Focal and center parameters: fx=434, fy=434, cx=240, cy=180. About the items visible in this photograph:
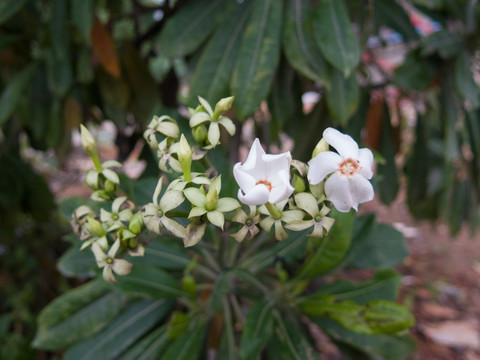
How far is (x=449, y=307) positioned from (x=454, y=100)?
1.28 m

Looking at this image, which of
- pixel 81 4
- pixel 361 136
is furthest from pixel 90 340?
pixel 361 136

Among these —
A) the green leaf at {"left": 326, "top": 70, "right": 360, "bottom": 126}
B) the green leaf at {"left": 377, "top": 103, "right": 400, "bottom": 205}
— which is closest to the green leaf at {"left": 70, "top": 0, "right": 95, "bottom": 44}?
the green leaf at {"left": 326, "top": 70, "right": 360, "bottom": 126}

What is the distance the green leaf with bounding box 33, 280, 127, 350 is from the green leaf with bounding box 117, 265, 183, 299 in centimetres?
11

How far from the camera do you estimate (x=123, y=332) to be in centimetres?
104

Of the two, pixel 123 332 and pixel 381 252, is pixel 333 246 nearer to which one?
pixel 381 252

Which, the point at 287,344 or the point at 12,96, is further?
the point at 12,96

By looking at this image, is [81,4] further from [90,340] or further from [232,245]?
[90,340]

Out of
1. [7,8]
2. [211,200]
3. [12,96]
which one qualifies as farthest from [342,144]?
[12,96]

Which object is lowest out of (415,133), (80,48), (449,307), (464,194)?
(449,307)

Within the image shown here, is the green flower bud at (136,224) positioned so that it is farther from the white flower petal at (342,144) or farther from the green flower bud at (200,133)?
the white flower petal at (342,144)

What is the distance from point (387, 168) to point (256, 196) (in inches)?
42.4

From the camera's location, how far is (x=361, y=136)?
4.34ft

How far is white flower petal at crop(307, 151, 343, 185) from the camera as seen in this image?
451mm

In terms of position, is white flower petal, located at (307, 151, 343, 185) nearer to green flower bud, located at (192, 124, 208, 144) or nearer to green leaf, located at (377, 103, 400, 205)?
green flower bud, located at (192, 124, 208, 144)
